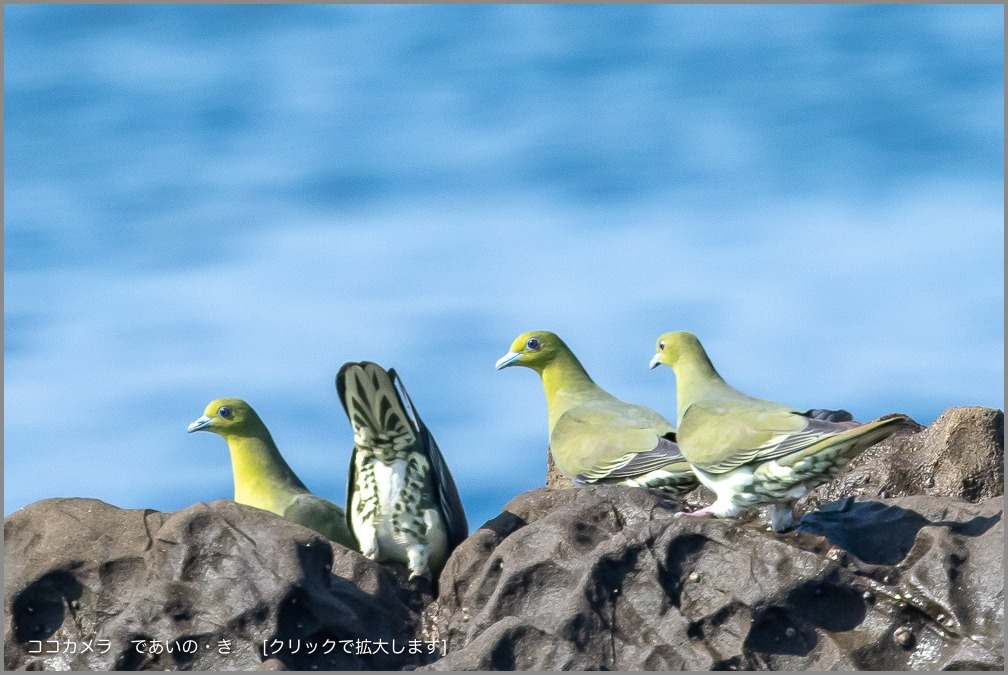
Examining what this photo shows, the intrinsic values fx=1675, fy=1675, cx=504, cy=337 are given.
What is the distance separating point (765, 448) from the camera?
1049cm

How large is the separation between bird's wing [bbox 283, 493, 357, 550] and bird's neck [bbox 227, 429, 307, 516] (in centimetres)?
33

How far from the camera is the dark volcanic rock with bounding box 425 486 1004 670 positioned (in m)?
9.67

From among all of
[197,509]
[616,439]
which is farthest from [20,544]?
[616,439]

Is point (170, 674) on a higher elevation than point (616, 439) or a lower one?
lower

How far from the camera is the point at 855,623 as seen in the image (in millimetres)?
9812

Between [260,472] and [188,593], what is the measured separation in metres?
2.77

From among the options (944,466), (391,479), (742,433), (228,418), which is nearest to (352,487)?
(391,479)

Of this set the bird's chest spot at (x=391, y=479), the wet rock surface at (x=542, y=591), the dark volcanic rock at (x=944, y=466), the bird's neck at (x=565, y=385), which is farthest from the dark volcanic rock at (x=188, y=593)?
the dark volcanic rock at (x=944, y=466)

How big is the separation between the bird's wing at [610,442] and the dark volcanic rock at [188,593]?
1.95 m

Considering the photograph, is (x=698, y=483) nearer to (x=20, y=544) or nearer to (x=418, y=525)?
(x=418, y=525)

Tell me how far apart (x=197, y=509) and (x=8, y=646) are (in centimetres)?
150

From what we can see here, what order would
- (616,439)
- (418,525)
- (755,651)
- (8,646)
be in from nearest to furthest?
(755,651) → (8,646) → (418,525) → (616,439)

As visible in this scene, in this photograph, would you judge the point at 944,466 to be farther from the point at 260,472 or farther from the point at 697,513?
the point at 260,472

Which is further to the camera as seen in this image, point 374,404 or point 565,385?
point 565,385
